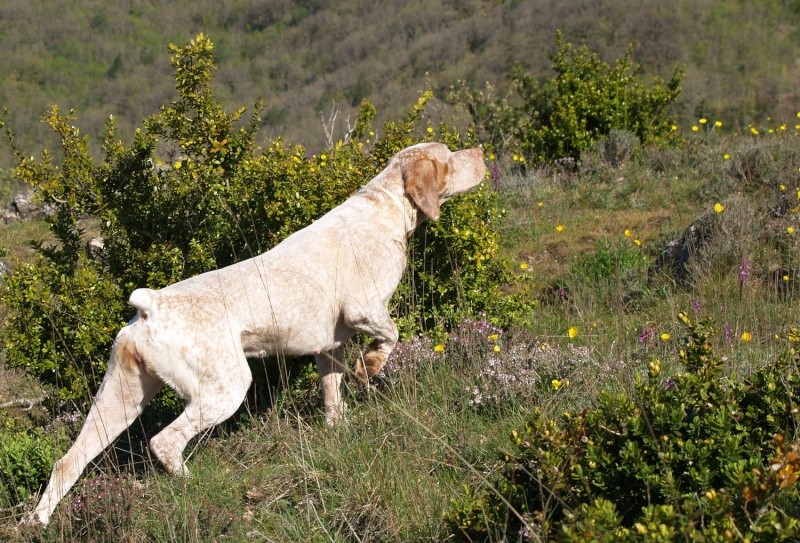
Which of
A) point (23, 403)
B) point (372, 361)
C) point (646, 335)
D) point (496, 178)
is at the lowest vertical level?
point (496, 178)

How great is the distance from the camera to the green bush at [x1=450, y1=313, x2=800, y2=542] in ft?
9.26

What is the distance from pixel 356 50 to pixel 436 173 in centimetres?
3510

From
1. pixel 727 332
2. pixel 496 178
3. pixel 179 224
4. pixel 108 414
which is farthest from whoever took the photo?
pixel 496 178

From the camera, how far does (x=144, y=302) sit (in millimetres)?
3885

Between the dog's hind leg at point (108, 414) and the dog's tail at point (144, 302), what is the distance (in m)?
0.14

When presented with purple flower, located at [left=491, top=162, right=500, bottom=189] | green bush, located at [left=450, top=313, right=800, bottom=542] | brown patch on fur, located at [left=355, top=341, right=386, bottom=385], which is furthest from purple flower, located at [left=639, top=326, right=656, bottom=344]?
purple flower, located at [left=491, top=162, right=500, bottom=189]

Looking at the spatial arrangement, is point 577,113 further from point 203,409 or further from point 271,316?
point 203,409

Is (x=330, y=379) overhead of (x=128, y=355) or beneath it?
beneath

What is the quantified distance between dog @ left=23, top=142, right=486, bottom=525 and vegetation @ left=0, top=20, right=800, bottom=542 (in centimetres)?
19


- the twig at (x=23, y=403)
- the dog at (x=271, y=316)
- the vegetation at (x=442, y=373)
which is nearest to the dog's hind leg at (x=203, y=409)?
the dog at (x=271, y=316)

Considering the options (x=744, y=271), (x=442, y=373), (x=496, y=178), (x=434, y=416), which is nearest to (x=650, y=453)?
(x=434, y=416)

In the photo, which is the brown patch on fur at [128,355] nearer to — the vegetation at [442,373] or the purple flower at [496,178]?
the vegetation at [442,373]

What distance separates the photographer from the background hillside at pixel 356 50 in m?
28.8

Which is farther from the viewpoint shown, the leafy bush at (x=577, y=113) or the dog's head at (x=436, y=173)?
the leafy bush at (x=577, y=113)
